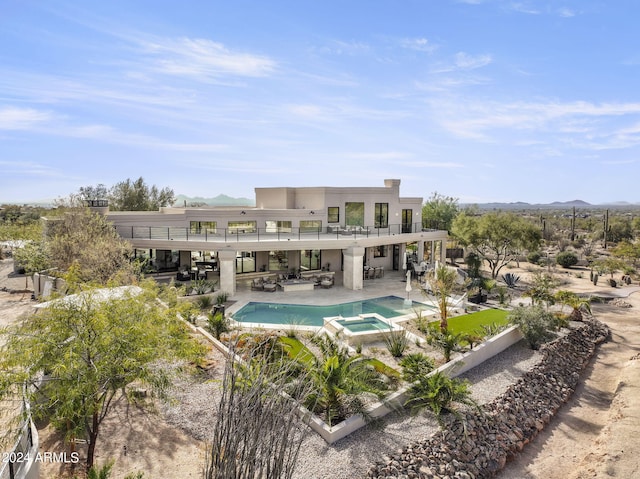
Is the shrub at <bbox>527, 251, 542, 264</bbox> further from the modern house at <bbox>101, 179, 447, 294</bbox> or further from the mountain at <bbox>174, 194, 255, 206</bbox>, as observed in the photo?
the mountain at <bbox>174, 194, 255, 206</bbox>

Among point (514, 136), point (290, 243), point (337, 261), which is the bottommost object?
point (337, 261)

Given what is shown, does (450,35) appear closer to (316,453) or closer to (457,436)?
(457,436)

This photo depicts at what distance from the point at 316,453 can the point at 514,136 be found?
3528 centimetres

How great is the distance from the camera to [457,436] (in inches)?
372

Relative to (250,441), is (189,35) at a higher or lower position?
higher

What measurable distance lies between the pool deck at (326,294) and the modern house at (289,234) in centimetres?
80

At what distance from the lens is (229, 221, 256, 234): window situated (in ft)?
82.5

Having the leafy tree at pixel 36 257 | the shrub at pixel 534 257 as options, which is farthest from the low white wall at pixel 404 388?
the shrub at pixel 534 257

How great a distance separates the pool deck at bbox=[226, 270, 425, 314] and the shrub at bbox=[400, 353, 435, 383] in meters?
8.56

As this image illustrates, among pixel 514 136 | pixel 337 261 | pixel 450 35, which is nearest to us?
pixel 450 35

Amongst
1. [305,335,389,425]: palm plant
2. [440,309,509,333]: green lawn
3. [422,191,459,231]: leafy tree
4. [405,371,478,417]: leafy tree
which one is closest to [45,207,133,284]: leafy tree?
[305,335,389,425]: palm plant

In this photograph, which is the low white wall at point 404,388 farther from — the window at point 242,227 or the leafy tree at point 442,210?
the leafy tree at point 442,210

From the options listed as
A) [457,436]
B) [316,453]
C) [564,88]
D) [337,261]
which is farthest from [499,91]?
[316,453]

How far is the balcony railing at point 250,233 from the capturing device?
22453 millimetres
